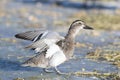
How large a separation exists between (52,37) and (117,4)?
26907 mm

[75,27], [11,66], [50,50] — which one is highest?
[75,27]

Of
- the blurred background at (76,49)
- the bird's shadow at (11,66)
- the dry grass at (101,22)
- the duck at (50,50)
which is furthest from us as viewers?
the dry grass at (101,22)

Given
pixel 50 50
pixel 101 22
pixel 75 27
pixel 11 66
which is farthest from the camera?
pixel 101 22

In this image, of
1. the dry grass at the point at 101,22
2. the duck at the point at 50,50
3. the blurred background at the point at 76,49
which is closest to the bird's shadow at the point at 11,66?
the blurred background at the point at 76,49

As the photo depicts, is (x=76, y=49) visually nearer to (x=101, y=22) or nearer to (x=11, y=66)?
(x=11, y=66)

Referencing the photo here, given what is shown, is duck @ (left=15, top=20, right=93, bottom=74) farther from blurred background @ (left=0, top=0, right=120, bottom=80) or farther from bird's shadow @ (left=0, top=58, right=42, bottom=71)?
bird's shadow @ (left=0, top=58, right=42, bottom=71)

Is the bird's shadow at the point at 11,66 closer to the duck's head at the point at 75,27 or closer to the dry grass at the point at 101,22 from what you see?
the duck's head at the point at 75,27

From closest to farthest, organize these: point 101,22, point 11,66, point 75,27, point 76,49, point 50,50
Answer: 1. point 50,50
2. point 75,27
3. point 11,66
4. point 76,49
5. point 101,22

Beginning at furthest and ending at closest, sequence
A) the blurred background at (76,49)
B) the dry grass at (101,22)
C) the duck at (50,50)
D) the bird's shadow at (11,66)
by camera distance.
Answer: the dry grass at (101,22) < the bird's shadow at (11,66) < the blurred background at (76,49) < the duck at (50,50)

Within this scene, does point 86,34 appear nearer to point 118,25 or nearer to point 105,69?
point 118,25

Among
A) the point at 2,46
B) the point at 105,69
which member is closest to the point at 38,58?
the point at 105,69

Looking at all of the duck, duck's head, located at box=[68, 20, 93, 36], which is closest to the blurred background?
the duck

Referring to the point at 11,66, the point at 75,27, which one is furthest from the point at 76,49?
the point at 75,27

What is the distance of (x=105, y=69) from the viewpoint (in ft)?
39.8
